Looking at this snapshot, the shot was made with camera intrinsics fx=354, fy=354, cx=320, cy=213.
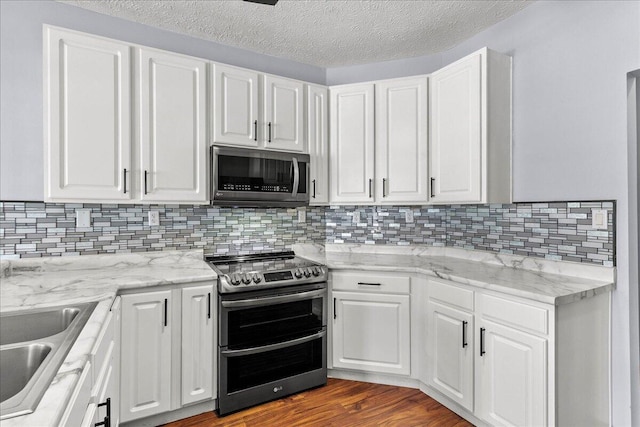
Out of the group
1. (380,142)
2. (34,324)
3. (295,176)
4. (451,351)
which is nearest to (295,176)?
(295,176)

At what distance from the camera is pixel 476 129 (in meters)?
2.38

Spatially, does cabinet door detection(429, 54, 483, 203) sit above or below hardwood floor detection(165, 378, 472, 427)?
above

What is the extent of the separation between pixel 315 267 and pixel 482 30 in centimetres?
218

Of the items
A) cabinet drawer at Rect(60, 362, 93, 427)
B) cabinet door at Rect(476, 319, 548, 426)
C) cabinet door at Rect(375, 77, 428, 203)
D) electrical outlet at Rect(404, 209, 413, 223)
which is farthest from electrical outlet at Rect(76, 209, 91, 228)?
cabinet door at Rect(476, 319, 548, 426)

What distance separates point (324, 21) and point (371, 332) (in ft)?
7.48

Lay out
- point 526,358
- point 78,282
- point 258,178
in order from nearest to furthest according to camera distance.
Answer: point 526,358, point 78,282, point 258,178

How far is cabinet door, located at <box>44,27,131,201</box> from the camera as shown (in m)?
2.07

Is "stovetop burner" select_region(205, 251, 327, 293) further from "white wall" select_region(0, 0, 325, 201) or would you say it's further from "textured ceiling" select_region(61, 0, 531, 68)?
"textured ceiling" select_region(61, 0, 531, 68)

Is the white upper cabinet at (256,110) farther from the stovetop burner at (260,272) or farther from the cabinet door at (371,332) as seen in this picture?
the cabinet door at (371,332)

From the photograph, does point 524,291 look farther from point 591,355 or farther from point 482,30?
point 482,30

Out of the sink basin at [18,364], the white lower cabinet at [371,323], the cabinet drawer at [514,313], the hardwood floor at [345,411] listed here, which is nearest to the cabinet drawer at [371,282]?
the white lower cabinet at [371,323]

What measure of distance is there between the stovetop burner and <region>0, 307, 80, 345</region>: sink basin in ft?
2.80

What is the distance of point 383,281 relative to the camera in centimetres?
258

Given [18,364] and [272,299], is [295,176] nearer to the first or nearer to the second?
[272,299]
